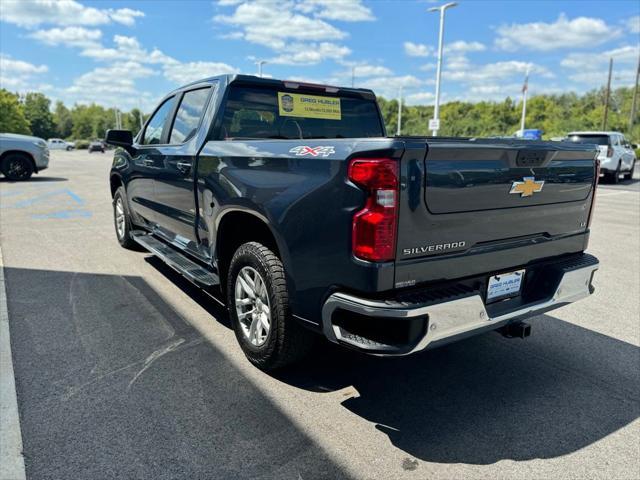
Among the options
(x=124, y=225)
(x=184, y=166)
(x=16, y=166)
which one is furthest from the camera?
(x=16, y=166)

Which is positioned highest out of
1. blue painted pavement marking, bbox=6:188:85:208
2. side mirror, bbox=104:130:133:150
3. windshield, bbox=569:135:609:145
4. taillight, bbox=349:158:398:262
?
windshield, bbox=569:135:609:145

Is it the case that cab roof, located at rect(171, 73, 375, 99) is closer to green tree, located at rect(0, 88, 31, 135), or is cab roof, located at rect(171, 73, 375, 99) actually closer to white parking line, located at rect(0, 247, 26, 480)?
white parking line, located at rect(0, 247, 26, 480)

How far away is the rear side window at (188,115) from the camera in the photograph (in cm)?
420

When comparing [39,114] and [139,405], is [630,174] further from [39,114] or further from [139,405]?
[39,114]

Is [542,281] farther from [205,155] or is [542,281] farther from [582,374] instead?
[205,155]

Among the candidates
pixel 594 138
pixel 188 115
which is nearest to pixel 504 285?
pixel 188 115

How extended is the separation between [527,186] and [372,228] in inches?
43.1

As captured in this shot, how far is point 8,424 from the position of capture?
8.79 feet

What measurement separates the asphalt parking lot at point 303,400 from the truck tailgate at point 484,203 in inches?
35.2

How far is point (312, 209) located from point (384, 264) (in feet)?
Result: 1.69

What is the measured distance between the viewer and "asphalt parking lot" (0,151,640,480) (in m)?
2.43

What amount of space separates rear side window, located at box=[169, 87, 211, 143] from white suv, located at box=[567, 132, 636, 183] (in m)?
15.3

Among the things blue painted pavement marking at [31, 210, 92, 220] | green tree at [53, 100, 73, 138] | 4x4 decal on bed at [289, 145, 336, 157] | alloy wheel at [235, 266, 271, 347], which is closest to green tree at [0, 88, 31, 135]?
blue painted pavement marking at [31, 210, 92, 220]

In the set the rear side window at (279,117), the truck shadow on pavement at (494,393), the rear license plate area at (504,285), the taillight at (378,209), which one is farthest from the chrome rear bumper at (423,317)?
the rear side window at (279,117)
